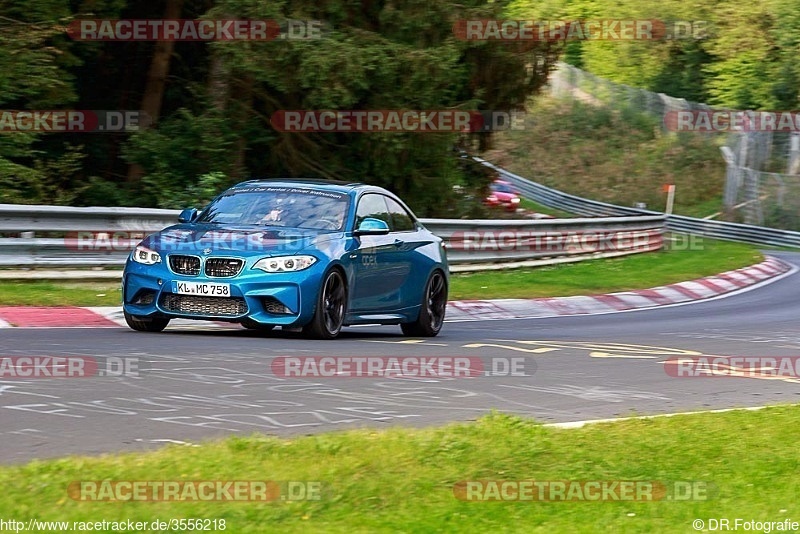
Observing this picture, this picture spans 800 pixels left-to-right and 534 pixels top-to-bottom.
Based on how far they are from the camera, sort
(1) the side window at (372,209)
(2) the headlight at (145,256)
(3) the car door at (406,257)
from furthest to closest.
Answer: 1. (3) the car door at (406,257)
2. (1) the side window at (372,209)
3. (2) the headlight at (145,256)

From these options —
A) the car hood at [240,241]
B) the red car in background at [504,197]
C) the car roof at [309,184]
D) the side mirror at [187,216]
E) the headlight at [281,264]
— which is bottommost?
the red car in background at [504,197]

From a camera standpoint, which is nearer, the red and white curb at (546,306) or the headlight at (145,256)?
the headlight at (145,256)

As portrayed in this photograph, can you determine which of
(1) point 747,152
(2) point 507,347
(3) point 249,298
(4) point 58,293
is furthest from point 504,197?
(3) point 249,298

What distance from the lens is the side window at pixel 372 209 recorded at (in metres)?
13.2

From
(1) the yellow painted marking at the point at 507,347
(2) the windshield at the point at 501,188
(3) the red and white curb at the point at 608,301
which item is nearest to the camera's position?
(1) the yellow painted marking at the point at 507,347

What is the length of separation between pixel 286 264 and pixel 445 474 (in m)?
6.12

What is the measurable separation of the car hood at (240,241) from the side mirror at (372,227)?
0.34m

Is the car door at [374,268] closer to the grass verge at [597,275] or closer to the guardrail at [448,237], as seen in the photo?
the guardrail at [448,237]

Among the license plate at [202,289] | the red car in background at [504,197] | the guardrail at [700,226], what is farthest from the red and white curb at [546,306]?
the guardrail at [700,226]

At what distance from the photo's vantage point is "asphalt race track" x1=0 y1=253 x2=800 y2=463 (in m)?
7.17

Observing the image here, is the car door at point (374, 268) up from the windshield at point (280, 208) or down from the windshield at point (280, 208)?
down

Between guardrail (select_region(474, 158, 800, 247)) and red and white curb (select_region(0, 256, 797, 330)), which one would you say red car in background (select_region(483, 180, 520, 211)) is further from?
red and white curb (select_region(0, 256, 797, 330))

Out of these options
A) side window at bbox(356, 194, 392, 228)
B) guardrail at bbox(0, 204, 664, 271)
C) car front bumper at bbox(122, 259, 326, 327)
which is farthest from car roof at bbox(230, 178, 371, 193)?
guardrail at bbox(0, 204, 664, 271)

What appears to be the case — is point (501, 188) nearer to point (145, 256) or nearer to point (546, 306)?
point (546, 306)
